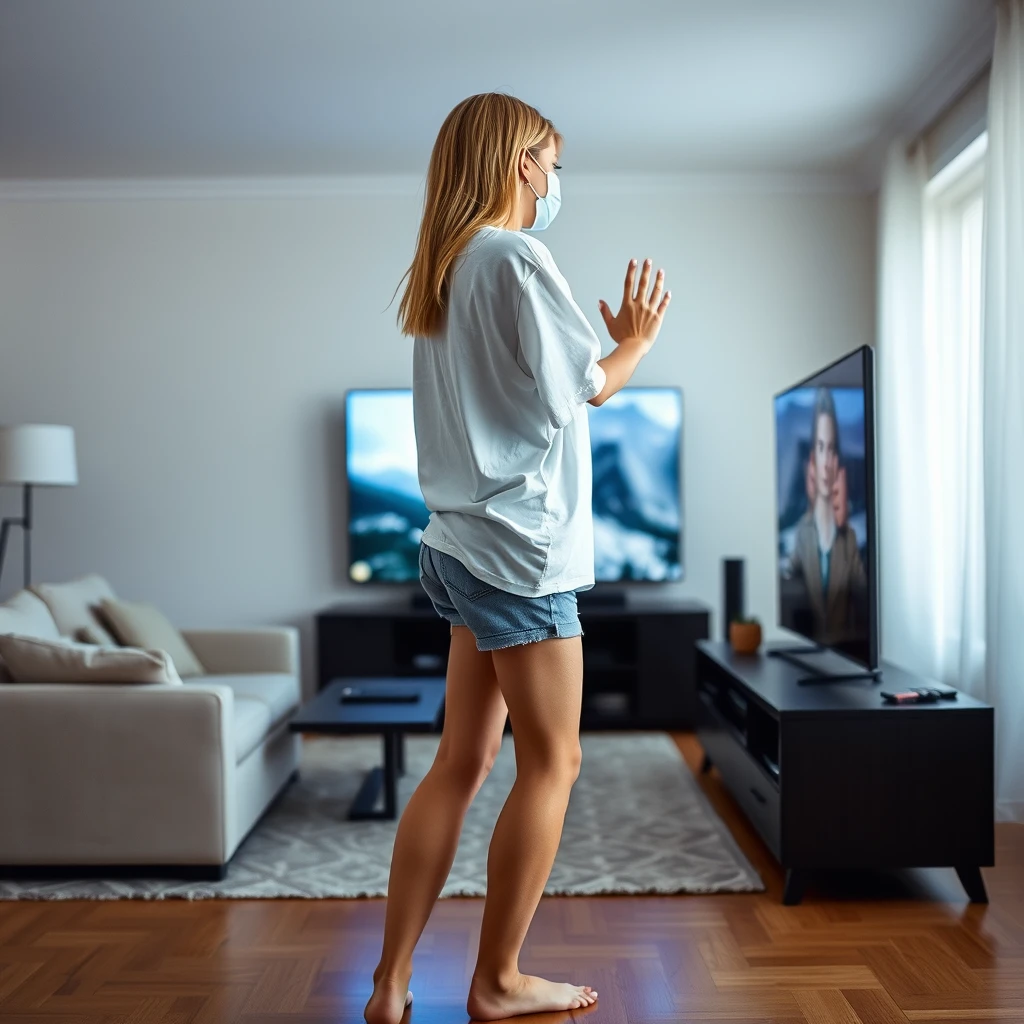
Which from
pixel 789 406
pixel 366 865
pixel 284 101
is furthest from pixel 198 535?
pixel 789 406

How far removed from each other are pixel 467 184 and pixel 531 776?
0.97m

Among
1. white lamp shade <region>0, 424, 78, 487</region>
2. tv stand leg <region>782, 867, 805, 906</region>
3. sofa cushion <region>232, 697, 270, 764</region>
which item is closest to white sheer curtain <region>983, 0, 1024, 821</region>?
tv stand leg <region>782, 867, 805, 906</region>

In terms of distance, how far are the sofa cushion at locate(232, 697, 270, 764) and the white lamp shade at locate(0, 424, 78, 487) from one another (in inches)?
69.3

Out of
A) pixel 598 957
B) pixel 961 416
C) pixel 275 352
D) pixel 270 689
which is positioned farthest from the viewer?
pixel 275 352

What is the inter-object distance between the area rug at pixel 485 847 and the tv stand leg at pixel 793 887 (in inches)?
4.6

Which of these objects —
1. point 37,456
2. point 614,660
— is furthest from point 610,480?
point 37,456

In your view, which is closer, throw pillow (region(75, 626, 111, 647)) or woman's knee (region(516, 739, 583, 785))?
woman's knee (region(516, 739, 583, 785))

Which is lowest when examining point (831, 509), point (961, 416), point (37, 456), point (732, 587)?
point (732, 587)

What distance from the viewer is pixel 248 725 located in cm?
298

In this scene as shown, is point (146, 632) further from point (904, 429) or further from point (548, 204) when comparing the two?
point (904, 429)

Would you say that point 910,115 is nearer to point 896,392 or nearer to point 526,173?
point 896,392

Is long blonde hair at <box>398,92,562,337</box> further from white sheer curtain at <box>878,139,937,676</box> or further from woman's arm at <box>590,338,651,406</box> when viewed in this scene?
white sheer curtain at <box>878,139,937,676</box>

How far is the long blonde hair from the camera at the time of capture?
5.43 feet

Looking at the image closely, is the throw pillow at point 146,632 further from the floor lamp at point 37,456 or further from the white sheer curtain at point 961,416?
the white sheer curtain at point 961,416
